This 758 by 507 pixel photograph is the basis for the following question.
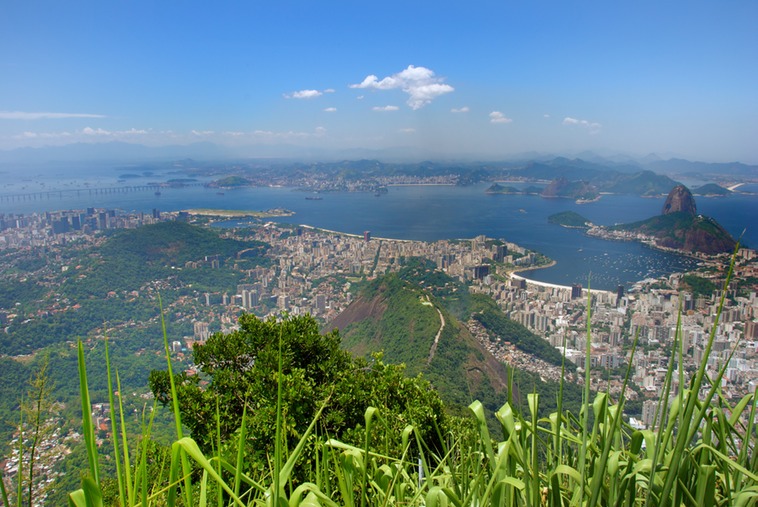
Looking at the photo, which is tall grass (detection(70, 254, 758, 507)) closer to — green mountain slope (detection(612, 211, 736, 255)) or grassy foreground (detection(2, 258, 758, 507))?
grassy foreground (detection(2, 258, 758, 507))

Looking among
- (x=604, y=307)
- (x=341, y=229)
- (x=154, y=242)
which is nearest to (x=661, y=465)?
(x=604, y=307)

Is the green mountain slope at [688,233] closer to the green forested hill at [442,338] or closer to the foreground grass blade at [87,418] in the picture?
the green forested hill at [442,338]

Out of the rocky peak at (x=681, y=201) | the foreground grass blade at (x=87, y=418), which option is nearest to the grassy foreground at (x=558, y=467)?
the foreground grass blade at (x=87, y=418)

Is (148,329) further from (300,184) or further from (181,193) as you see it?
(300,184)

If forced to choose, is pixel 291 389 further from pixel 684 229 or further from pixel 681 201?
pixel 681 201

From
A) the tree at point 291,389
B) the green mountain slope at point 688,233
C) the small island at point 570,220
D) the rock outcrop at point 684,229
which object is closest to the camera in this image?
the tree at point 291,389
